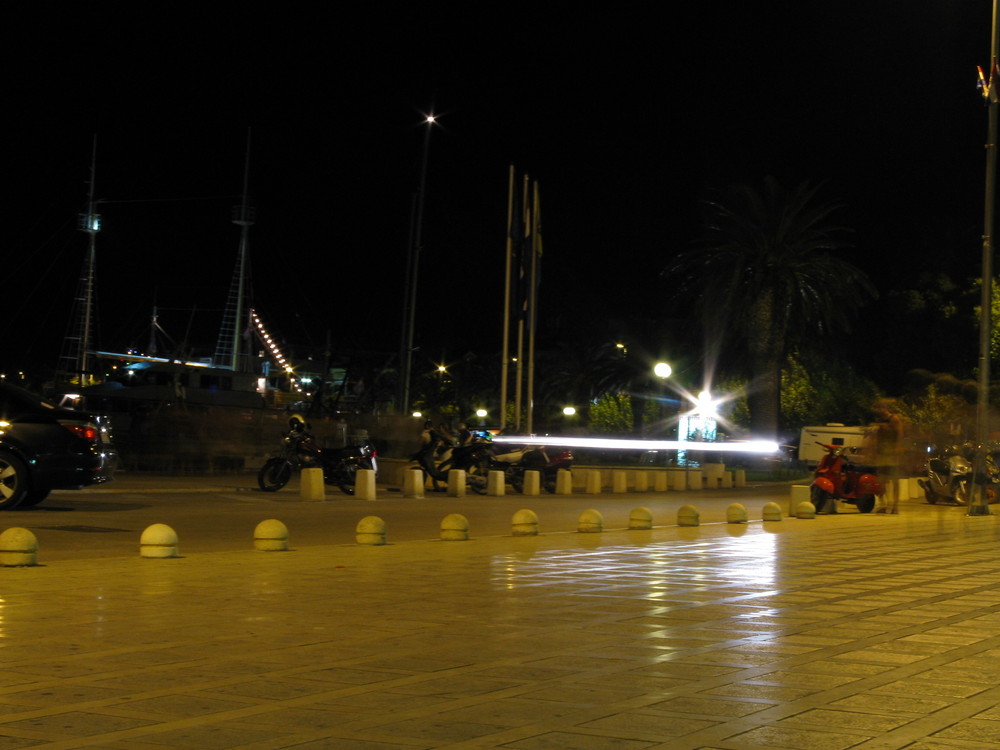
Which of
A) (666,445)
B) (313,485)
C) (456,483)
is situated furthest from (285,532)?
(666,445)

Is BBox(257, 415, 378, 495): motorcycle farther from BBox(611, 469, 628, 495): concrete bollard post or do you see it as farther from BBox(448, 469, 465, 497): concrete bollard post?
BBox(611, 469, 628, 495): concrete bollard post

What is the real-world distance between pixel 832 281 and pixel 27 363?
153 feet

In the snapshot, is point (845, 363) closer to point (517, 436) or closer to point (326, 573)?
point (517, 436)

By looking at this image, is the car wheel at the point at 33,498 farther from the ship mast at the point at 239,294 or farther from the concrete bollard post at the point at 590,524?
the ship mast at the point at 239,294

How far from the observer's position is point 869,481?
979 inches

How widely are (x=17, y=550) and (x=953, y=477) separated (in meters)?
21.6

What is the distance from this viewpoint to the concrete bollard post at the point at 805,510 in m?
22.7

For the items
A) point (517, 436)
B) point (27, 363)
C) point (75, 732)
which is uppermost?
point (27, 363)

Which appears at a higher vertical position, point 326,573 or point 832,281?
point 832,281

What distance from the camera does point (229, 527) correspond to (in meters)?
17.2

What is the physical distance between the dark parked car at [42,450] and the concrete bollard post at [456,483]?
9.72 metres

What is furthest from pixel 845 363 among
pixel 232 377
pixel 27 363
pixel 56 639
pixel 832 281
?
pixel 56 639

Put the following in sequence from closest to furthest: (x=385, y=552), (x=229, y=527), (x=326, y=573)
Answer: (x=326, y=573) → (x=385, y=552) → (x=229, y=527)

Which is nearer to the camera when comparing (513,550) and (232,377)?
(513,550)
